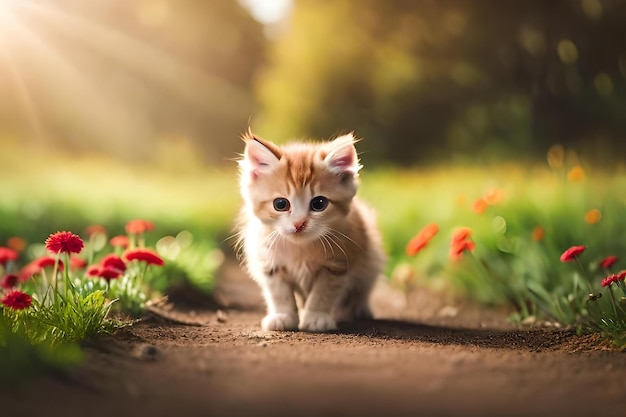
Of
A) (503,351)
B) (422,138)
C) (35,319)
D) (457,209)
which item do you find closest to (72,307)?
(35,319)

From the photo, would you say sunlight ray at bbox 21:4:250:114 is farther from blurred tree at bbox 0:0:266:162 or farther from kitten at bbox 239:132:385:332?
kitten at bbox 239:132:385:332

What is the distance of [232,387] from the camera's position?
2.12m

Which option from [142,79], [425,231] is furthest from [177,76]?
[425,231]

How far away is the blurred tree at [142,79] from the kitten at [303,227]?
6.40m

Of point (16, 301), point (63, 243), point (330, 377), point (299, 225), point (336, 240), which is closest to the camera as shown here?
point (330, 377)

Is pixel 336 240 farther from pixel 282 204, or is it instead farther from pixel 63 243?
pixel 63 243

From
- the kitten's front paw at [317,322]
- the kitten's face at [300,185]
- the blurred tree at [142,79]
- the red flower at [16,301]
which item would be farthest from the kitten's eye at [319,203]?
the blurred tree at [142,79]

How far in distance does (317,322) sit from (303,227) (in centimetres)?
50

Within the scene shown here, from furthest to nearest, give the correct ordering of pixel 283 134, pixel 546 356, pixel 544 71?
pixel 283 134 < pixel 544 71 < pixel 546 356

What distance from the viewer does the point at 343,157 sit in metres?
3.35

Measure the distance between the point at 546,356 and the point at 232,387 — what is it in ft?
4.37

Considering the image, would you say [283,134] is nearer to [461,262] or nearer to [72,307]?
[461,262]

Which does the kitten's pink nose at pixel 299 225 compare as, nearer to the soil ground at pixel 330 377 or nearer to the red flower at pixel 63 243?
the soil ground at pixel 330 377

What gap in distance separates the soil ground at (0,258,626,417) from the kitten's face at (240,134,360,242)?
538mm
